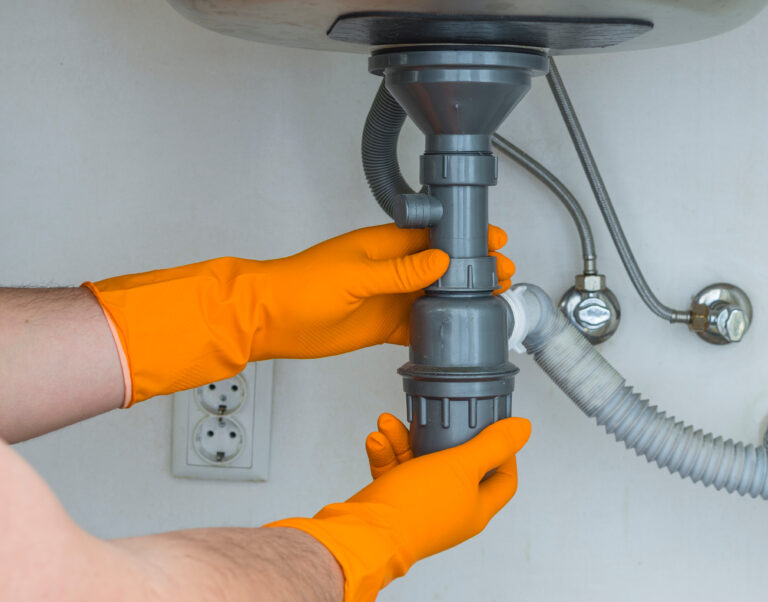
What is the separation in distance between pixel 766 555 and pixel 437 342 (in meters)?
0.56

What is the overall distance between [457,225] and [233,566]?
1.10ft

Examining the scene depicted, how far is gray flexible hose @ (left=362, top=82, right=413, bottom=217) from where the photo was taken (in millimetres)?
837

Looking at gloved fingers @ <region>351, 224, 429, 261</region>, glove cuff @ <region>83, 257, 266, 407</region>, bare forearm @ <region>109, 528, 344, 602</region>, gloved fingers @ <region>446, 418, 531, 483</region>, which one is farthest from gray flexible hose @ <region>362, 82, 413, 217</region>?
bare forearm @ <region>109, 528, 344, 602</region>

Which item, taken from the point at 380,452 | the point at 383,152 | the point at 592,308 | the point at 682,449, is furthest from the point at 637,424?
the point at 383,152

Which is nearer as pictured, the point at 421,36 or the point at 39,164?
the point at 421,36

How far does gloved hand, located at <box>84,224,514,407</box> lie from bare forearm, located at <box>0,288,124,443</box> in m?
0.01

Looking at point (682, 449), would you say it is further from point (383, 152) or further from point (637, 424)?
point (383, 152)

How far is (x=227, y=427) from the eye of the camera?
3.41ft

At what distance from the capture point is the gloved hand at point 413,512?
0.56 m

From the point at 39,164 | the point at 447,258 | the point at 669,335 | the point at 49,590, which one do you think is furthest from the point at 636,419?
the point at 39,164

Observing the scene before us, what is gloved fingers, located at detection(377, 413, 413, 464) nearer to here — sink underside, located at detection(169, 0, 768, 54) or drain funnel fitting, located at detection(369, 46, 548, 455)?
drain funnel fitting, located at detection(369, 46, 548, 455)

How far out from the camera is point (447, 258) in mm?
670

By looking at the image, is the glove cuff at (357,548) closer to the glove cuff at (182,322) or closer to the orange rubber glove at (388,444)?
the orange rubber glove at (388,444)

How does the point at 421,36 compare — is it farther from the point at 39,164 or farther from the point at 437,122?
the point at 39,164
